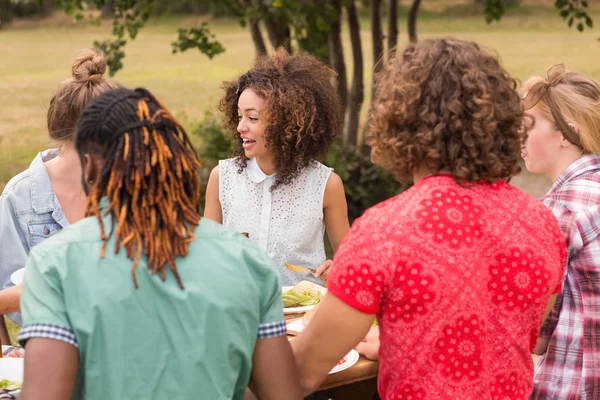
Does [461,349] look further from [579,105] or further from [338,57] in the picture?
[338,57]

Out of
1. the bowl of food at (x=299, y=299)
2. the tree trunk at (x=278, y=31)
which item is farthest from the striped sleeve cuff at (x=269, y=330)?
the tree trunk at (x=278, y=31)

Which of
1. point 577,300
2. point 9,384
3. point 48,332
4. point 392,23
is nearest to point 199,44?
point 392,23

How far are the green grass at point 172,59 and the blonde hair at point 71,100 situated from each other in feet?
24.6

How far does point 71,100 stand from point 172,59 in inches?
884

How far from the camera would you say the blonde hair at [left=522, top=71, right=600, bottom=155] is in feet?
8.57

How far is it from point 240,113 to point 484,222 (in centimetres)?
168

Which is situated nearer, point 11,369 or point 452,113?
point 452,113

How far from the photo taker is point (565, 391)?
2629 millimetres

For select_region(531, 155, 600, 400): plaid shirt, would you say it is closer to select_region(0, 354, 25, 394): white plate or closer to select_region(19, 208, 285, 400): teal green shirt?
select_region(19, 208, 285, 400): teal green shirt

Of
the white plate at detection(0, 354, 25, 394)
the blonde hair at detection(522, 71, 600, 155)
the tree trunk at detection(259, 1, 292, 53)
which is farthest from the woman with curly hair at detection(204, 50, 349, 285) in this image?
the tree trunk at detection(259, 1, 292, 53)

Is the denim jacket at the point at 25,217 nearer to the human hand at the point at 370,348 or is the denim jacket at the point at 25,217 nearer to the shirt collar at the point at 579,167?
the human hand at the point at 370,348

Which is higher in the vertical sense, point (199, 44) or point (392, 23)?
point (199, 44)

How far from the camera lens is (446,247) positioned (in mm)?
1869

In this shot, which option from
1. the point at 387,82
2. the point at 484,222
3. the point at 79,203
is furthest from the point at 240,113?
the point at 484,222
